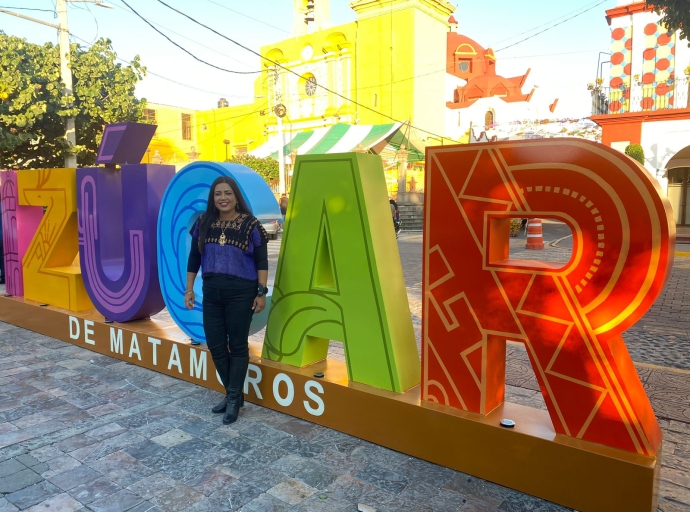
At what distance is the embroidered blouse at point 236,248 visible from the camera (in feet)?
12.1

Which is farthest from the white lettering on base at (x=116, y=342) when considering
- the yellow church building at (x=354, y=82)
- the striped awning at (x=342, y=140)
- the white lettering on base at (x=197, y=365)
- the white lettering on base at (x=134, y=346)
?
the yellow church building at (x=354, y=82)

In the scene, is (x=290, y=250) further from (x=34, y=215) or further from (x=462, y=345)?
(x=34, y=215)

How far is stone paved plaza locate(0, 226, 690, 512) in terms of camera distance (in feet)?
9.02

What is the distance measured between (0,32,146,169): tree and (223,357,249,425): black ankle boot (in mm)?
9913

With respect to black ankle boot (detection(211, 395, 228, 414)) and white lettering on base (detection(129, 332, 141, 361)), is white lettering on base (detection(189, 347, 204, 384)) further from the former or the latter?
white lettering on base (detection(129, 332, 141, 361))

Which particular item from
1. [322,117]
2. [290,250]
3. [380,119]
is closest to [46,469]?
[290,250]

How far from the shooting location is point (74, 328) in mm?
5750

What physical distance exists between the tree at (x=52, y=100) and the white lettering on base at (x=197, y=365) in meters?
9.16

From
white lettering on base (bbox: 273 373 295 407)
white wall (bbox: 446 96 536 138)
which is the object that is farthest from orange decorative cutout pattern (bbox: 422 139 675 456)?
white wall (bbox: 446 96 536 138)

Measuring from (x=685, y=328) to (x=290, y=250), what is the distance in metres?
4.95

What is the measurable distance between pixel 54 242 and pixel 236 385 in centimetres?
349

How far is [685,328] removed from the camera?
6.13 metres

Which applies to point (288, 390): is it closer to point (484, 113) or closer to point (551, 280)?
point (551, 280)

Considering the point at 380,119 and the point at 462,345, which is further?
the point at 380,119
